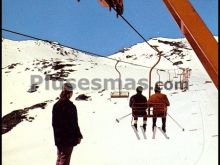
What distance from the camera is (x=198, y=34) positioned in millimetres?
3594

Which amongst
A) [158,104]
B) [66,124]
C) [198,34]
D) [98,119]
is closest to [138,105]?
[158,104]

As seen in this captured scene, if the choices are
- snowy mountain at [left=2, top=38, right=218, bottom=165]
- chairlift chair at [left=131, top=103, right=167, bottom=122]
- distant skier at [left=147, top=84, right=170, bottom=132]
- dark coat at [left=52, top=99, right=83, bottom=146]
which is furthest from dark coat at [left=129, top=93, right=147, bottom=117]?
dark coat at [left=52, top=99, right=83, bottom=146]

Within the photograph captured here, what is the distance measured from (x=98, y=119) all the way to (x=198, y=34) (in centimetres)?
2786

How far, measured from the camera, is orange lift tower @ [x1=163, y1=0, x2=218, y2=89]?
3521 millimetres

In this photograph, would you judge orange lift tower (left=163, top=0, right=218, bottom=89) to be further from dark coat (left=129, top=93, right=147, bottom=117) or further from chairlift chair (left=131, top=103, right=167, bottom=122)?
dark coat (left=129, top=93, right=147, bottom=117)

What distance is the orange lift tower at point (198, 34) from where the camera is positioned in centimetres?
352

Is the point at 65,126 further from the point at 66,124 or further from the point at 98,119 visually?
the point at 98,119

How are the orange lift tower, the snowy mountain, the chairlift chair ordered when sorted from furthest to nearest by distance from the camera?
1. the snowy mountain
2. the chairlift chair
3. the orange lift tower

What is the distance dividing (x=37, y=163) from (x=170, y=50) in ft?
241

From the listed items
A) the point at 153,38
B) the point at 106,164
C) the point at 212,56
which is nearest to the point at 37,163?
the point at 106,164

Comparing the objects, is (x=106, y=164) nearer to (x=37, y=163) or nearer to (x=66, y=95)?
(x=37, y=163)

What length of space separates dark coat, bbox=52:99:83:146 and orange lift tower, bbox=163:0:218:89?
2.65 meters

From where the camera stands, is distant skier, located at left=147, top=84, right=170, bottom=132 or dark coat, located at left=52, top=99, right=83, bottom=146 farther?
distant skier, located at left=147, top=84, right=170, bottom=132

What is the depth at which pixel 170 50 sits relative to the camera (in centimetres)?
9281
